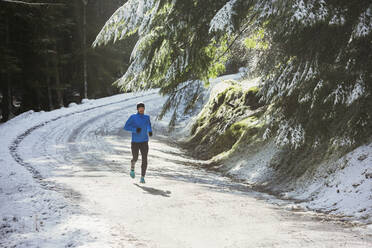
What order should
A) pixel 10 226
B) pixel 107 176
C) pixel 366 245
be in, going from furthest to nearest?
1. pixel 107 176
2. pixel 10 226
3. pixel 366 245

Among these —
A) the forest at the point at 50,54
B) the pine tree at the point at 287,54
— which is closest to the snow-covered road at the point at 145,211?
the pine tree at the point at 287,54

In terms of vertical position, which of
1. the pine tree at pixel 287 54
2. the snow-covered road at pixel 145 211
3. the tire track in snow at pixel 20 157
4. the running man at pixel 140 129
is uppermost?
the pine tree at pixel 287 54

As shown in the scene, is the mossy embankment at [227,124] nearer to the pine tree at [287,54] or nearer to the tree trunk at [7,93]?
the pine tree at [287,54]

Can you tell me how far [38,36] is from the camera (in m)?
26.3

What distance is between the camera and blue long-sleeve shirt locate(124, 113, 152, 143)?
8508 millimetres

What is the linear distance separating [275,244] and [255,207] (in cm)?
210

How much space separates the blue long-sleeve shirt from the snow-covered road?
3.32 feet

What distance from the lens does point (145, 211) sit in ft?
20.6

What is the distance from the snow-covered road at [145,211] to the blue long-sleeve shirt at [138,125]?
1011 mm

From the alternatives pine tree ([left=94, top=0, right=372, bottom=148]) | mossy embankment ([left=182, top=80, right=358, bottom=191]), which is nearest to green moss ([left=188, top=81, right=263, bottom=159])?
mossy embankment ([left=182, top=80, right=358, bottom=191])

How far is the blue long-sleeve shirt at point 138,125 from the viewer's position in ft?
27.9

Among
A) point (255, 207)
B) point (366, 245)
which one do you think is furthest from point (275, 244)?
point (255, 207)

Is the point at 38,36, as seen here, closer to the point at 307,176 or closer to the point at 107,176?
the point at 107,176

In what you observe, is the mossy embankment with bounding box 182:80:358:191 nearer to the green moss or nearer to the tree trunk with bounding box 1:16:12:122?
the green moss
